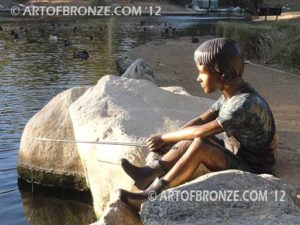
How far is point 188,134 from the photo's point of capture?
5.10 meters

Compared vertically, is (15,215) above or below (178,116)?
below

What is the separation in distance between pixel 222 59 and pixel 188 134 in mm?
736

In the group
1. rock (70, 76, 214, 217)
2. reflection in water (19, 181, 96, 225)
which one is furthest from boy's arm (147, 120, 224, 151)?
reflection in water (19, 181, 96, 225)

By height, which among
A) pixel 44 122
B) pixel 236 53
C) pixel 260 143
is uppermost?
pixel 236 53

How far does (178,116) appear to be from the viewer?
277 inches

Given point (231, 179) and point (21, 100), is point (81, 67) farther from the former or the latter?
point (231, 179)

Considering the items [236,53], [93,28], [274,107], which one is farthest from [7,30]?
[236,53]

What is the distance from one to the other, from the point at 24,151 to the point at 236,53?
396 centimetres

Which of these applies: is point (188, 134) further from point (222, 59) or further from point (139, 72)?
point (139, 72)

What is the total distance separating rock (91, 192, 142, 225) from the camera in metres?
4.57

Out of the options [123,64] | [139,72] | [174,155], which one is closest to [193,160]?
[174,155]

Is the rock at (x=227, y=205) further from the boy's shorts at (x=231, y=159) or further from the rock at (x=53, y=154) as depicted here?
the rock at (x=53, y=154)

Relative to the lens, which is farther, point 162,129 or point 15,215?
point 15,215

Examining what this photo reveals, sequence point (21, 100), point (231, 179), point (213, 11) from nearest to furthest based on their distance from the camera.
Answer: point (231, 179) < point (21, 100) < point (213, 11)
